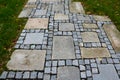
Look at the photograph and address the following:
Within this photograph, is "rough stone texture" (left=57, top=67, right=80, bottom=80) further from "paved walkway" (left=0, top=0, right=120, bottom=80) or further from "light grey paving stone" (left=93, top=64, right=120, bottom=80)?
"light grey paving stone" (left=93, top=64, right=120, bottom=80)

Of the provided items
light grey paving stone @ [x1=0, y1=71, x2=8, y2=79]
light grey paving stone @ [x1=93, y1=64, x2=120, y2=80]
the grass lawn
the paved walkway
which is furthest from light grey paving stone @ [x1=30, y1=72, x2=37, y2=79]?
light grey paving stone @ [x1=93, y1=64, x2=120, y2=80]

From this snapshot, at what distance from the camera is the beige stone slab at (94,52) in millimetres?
4523

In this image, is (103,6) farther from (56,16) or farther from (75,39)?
(75,39)

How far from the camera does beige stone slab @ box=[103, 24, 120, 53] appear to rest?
16.0 feet

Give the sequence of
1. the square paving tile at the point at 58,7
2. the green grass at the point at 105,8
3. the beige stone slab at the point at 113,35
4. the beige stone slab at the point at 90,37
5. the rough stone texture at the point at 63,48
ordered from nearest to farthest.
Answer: the rough stone texture at the point at 63,48 → the beige stone slab at the point at 113,35 → the beige stone slab at the point at 90,37 → the green grass at the point at 105,8 → the square paving tile at the point at 58,7

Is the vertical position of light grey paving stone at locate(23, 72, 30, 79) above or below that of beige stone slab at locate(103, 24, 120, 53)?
above

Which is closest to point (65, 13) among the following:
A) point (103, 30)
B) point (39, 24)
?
point (39, 24)

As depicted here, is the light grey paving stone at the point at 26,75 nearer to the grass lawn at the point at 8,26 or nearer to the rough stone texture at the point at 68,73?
the grass lawn at the point at 8,26

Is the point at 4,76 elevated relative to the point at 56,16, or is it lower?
elevated

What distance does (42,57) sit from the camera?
4.44m

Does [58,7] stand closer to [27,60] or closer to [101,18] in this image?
[101,18]

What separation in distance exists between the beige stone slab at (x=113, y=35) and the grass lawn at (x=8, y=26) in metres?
2.32

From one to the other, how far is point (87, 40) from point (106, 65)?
107 centimetres

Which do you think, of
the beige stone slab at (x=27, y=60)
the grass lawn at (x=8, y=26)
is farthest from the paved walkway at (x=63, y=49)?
the grass lawn at (x=8, y=26)
